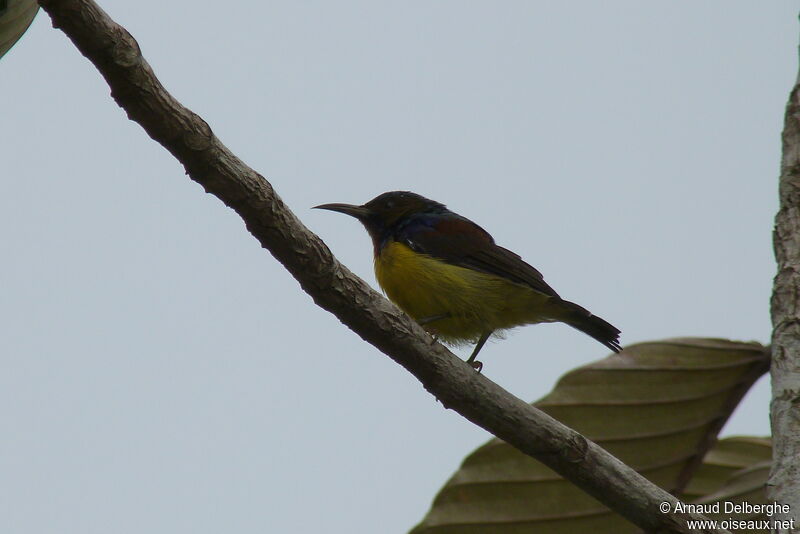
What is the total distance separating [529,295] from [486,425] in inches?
73.3

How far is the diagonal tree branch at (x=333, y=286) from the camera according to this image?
2.70 m

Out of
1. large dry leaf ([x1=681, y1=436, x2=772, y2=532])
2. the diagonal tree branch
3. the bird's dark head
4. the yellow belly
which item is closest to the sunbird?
the yellow belly

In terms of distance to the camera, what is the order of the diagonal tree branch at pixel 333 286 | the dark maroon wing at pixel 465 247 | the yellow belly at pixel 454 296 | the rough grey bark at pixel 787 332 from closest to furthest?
the diagonal tree branch at pixel 333 286
the rough grey bark at pixel 787 332
the yellow belly at pixel 454 296
the dark maroon wing at pixel 465 247

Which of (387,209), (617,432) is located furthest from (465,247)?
(617,432)

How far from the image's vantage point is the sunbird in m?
5.23

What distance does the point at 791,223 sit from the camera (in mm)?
3795

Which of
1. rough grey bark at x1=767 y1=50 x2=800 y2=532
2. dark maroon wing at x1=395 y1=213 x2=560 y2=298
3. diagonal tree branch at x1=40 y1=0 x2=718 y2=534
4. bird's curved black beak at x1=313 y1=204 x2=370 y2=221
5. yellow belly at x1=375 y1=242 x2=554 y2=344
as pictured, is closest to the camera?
diagonal tree branch at x1=40 y1=0 x2=718 y2=534

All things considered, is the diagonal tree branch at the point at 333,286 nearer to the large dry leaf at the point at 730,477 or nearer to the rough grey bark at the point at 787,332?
the rough grey bark at the point at 787,332

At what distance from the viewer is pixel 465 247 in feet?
18.3

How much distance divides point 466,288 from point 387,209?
3.58 feet

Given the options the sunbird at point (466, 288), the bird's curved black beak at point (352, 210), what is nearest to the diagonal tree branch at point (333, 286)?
the sunbird at point (466, 288)

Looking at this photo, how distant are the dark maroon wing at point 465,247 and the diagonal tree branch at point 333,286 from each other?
1.82m

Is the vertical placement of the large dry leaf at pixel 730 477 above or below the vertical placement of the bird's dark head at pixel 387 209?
below

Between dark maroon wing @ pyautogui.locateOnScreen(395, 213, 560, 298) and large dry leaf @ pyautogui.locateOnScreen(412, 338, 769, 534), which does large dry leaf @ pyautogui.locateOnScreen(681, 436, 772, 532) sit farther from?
dark maroon wing @ pyautogui.locateOnScreen(395, 213, 560, 298)
